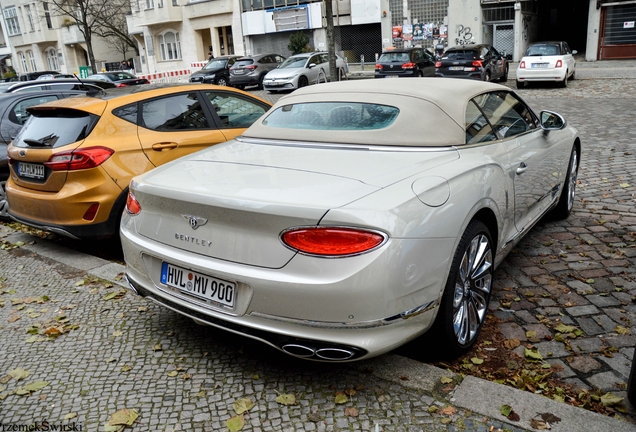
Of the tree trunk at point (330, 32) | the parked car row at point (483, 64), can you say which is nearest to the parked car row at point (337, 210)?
the tree trunk at point (330, 32)

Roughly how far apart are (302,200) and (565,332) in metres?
2.07

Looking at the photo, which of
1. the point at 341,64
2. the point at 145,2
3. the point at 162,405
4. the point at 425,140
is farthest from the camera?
the point at 145,2

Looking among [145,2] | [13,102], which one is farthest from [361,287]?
[145,2]

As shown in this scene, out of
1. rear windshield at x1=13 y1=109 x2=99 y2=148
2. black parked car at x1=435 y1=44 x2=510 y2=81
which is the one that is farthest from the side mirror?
black parked car at x1=435 y1=44 x2=510 y2=81

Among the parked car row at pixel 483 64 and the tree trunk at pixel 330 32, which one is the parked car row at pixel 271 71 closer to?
the parked car row at pixel 483 64

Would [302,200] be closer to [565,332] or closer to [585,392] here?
[585,392]

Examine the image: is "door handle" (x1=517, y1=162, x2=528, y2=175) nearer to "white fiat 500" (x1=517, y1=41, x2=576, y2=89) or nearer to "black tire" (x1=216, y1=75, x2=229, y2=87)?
"white fiat 500" (x1=517, y1=41, x2=576, y2=89)

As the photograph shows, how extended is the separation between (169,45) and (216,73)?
21950 millimetres

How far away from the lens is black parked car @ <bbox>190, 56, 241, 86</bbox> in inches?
1069

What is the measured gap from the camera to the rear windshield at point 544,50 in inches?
760

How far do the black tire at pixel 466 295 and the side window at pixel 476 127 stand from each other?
2.22 feet

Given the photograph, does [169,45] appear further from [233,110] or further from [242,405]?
[242,405]

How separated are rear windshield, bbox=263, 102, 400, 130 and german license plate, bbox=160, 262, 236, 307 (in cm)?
146

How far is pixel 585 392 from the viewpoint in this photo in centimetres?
296
